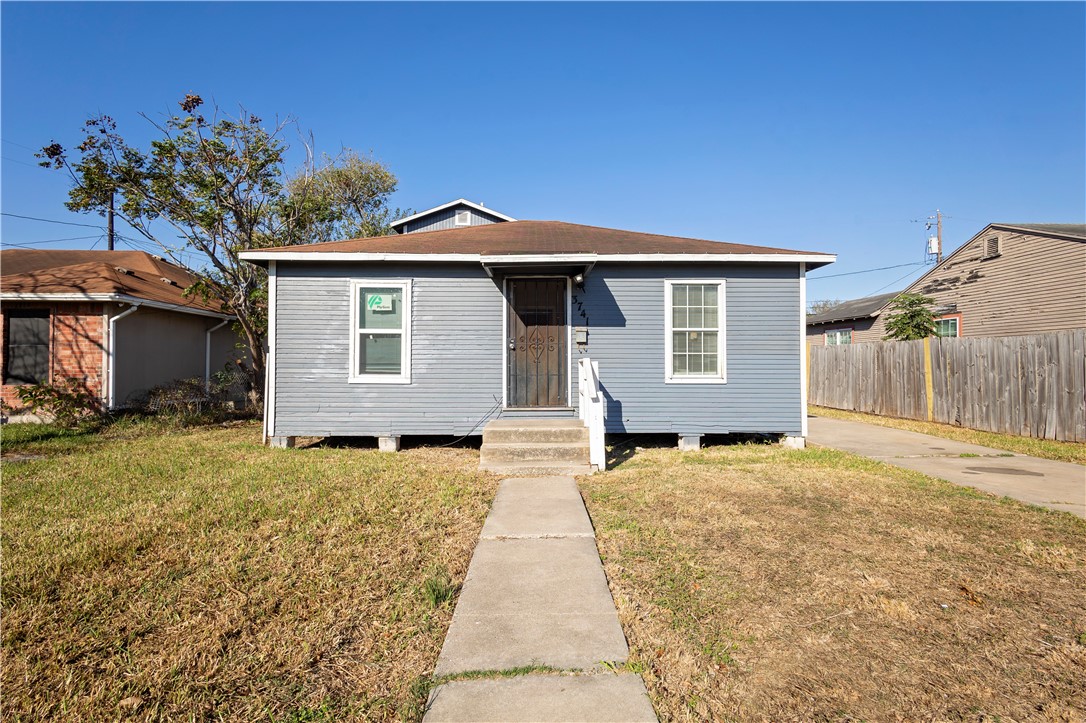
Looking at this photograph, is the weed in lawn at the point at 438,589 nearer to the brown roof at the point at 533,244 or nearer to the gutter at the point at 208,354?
the brown roof at the point at 533,244

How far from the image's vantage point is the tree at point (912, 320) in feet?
50.1

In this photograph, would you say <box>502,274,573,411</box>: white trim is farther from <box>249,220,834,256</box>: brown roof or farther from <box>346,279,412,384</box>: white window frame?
<box>346,279,412,384</box>: white window frame

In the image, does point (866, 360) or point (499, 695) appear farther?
point (866, 360)

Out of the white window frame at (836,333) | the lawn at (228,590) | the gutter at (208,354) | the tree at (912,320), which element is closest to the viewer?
the lawn at (228,590)

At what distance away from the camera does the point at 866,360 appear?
554 inches

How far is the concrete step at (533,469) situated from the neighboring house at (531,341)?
146cm

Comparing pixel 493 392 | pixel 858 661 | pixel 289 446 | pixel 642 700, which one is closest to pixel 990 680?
pixel 858 661

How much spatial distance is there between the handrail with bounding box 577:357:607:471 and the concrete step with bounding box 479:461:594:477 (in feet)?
0.60

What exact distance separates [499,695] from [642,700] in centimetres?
59

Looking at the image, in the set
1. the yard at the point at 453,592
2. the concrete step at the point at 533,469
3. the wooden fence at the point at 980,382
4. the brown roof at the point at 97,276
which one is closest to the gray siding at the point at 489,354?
the concrete step at the point at 533,469

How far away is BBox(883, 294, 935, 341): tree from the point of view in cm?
1527

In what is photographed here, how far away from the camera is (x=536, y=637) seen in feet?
8.87

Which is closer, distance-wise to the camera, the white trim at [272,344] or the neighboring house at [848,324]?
the white trim at [272,344]

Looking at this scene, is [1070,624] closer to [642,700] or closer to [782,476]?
[642,700]
